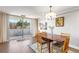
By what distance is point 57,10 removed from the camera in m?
1.45

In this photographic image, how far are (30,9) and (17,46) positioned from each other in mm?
686

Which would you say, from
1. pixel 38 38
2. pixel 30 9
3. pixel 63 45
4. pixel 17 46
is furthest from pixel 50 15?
pixel 17 46

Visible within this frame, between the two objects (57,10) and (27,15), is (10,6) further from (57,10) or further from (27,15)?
(57,10)

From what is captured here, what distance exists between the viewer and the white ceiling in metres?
1.37

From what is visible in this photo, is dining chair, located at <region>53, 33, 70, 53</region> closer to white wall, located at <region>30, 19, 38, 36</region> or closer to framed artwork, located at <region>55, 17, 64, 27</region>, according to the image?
framed artwork, located at <region>55, 17, 64, 27</region>

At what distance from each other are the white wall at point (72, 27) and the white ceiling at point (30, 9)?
16cm

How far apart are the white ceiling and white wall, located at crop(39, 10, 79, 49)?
0.16 m

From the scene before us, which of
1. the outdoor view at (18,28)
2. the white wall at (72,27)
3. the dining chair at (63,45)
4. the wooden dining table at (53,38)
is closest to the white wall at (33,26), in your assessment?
the outdoor view at (18,28)

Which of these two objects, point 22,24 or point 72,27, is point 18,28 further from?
point 72,27

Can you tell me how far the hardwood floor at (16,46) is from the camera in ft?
4.65

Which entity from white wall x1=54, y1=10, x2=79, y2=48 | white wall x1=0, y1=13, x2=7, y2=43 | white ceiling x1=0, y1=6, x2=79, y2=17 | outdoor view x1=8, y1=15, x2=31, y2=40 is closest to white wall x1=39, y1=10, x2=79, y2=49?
white wall x1=54, y1=10, x2=79, y2=48
